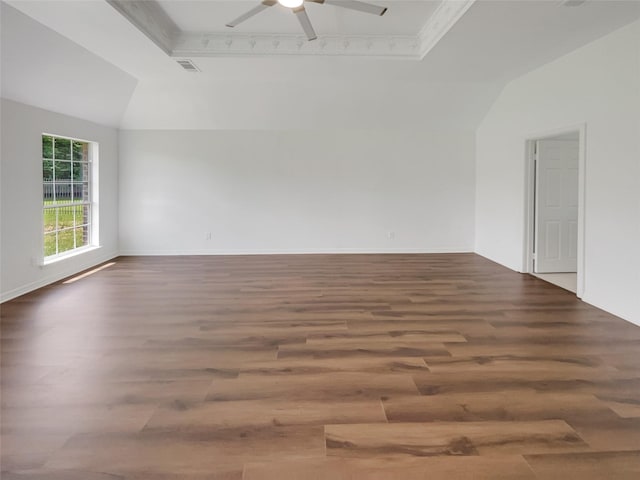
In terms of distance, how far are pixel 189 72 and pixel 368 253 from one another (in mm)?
4341

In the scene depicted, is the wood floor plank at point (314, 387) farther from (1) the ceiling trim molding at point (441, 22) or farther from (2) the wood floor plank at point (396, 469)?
(1) the ceiling trim molding at point (441, 22)

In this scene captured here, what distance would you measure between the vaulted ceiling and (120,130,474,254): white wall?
44cm

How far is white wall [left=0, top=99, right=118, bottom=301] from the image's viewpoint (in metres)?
4.55

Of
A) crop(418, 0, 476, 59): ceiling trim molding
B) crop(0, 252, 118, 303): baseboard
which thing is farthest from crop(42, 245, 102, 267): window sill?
crop(418, 0, 476, 59): ceiling trim molding

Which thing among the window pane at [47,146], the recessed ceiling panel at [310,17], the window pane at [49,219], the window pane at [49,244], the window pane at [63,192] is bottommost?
the window pane at [49,244]

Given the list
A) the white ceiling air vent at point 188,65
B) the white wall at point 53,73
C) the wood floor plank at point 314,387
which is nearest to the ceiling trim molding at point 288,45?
the white ceiling air vent at point 188,65

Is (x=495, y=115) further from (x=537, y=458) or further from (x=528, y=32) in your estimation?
(x=537, y=458)

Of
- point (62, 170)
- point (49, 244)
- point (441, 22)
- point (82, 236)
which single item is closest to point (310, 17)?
point (441, 22)

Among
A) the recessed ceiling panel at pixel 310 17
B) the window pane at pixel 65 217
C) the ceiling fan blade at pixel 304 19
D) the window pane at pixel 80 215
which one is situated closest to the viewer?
the ceiling fan blade at pixel 304 19

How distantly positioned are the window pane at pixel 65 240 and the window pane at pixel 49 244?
13cm

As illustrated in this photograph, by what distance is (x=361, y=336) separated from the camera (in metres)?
3.54

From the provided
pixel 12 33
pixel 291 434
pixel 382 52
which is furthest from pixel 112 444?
pixel 382 52

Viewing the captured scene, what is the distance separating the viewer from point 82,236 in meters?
6.66

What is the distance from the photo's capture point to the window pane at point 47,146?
546 centimetres
